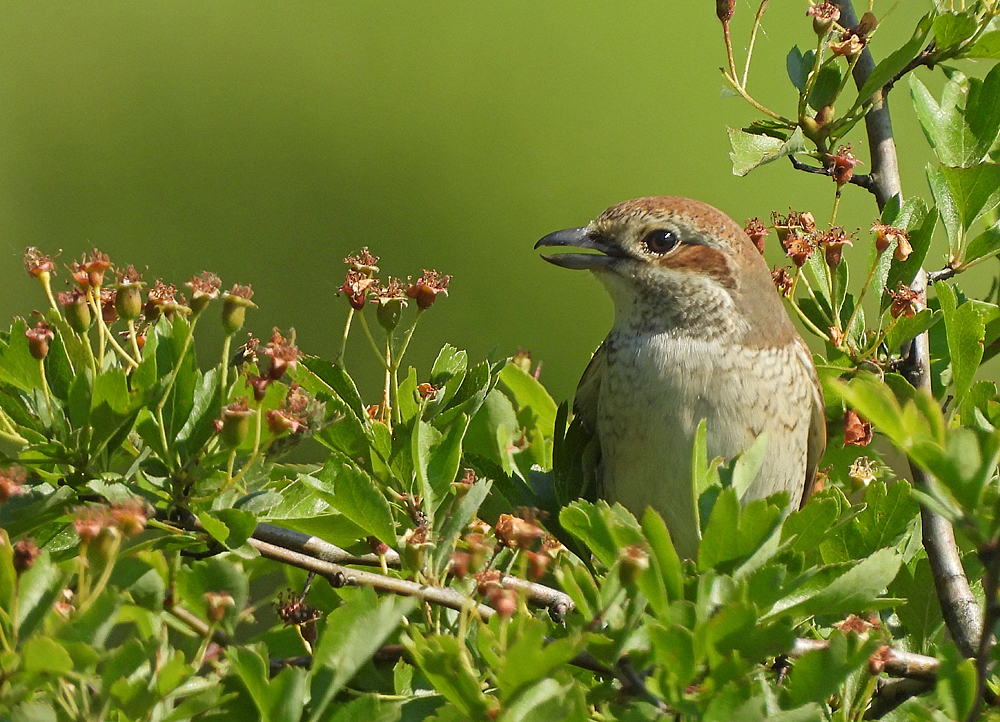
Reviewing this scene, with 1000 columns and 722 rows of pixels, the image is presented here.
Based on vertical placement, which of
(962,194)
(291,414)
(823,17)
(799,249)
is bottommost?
(291,414)

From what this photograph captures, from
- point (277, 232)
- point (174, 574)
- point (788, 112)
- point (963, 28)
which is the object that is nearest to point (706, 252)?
point (963, 28)

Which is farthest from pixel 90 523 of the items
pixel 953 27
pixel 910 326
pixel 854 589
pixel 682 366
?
pixel 953 27

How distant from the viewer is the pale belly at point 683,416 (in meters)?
2.65

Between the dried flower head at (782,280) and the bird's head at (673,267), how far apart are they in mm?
544

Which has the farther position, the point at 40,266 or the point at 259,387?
the point at 40,266

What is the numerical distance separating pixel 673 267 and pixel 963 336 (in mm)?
998

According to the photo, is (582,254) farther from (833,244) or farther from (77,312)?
(77,312)

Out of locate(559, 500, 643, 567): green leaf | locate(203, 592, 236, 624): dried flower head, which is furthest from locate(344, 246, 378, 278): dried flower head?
locate(203, 592, 236, 624): dried flower head

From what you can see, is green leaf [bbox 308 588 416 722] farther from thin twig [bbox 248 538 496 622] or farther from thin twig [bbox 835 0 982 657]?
thin twig [bbox 835 0 982 657]

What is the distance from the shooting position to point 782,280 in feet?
7.45

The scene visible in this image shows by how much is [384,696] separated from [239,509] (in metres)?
0.29

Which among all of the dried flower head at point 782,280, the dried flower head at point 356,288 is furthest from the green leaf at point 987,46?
the dried flower head at point 356,288

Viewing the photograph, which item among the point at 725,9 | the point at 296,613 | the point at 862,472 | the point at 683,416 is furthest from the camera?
the point at 683,416

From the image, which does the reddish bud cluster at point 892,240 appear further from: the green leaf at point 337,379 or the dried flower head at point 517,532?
the green leaf at point 337,379
